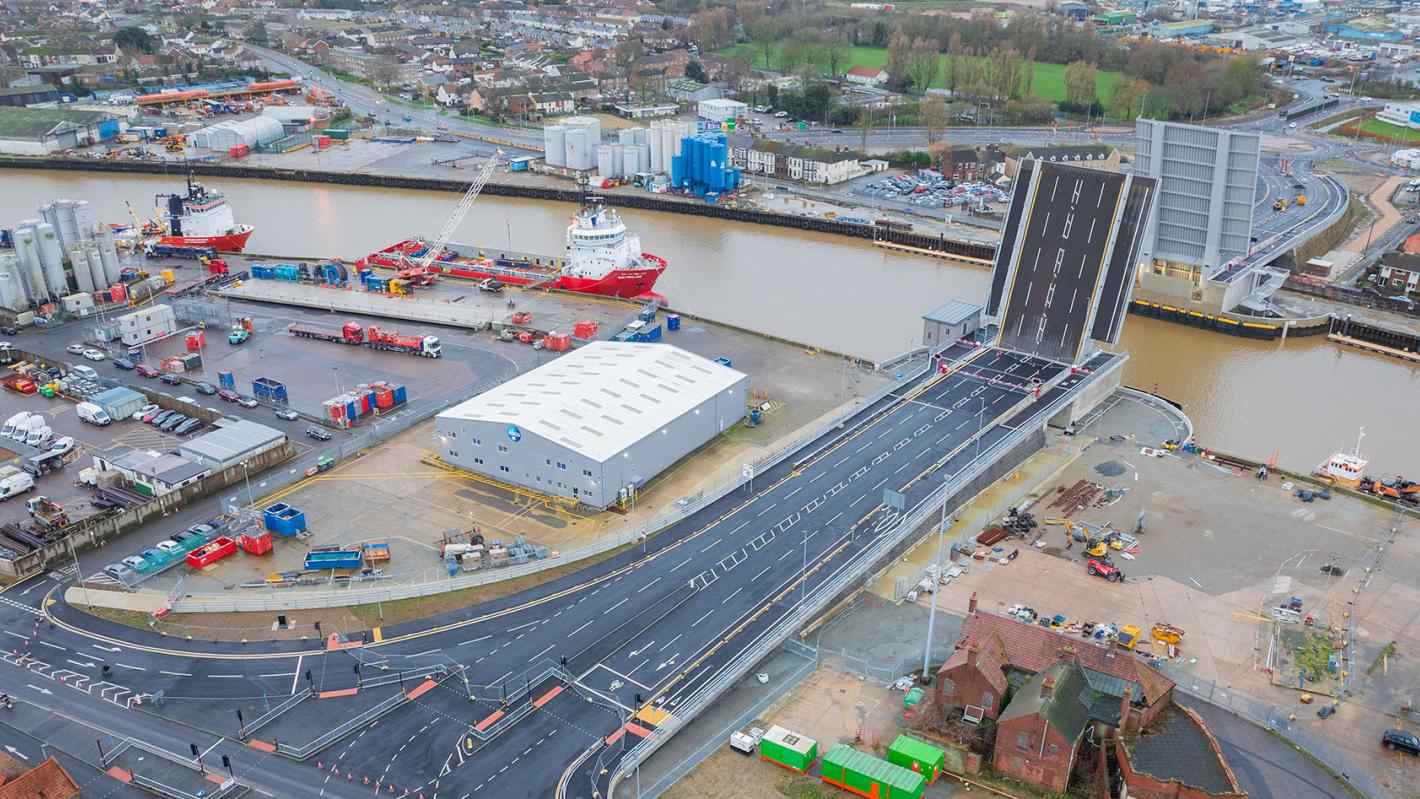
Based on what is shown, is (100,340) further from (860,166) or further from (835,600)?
(860,166)

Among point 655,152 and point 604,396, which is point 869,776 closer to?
point 604,396

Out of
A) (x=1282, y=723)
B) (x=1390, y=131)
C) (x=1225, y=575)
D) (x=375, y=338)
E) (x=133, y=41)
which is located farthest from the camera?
(x=133, y=41)

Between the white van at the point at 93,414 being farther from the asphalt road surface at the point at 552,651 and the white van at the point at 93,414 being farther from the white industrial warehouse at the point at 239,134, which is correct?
the white industrial warehouse at the point at 239,134

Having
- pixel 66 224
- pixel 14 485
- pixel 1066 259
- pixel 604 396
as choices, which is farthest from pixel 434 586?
pixel 66 224

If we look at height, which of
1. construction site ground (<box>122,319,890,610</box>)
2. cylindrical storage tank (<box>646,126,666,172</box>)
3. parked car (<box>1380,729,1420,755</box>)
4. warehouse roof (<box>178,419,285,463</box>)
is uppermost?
cylindrical storage tank (<box>646,126,666,172</box>)

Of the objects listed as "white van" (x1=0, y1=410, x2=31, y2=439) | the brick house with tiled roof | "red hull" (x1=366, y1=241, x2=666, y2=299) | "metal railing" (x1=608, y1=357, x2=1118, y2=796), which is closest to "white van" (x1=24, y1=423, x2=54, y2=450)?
"white van" (x1=0, y1=410, x2=31, y2=439)

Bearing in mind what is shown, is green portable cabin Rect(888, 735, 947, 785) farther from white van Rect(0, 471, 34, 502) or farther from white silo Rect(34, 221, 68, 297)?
white silo Rect(34, 221, 68, 297)

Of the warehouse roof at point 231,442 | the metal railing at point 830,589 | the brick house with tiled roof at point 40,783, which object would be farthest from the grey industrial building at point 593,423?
the brick house with tiled roof at point 40,783
